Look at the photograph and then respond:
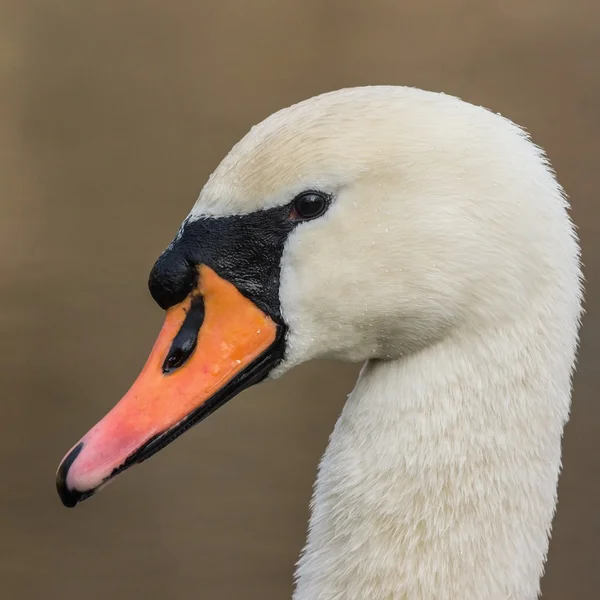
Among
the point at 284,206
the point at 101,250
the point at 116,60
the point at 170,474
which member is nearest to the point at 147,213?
the point at 101,250

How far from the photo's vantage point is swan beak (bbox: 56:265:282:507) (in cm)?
100

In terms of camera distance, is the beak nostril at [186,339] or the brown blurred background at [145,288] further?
the brown blurred background at [145,288]

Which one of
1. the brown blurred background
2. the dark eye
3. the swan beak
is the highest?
the dark eye

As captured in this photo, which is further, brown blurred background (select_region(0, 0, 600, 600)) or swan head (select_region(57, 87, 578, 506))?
brown blurred background (select_region(0, 0, 600, 600))

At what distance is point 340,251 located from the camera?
1031mm

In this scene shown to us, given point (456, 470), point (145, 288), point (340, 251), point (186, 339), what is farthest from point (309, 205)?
point (145, 288)

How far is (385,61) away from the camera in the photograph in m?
3.11

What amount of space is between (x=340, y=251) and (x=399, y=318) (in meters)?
0.08

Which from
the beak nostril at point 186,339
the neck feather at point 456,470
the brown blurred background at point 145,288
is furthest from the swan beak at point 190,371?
the brown blurred background at point 145,288

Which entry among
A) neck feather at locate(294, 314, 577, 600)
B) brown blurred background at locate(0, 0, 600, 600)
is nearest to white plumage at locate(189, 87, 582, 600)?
neck feather at locate(294, 314, 577, 600)

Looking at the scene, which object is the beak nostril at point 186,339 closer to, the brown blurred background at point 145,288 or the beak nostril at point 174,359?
the beak nostril at point 174,359

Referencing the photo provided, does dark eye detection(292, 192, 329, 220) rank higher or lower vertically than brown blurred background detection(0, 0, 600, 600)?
higher

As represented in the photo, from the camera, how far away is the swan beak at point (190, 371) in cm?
100

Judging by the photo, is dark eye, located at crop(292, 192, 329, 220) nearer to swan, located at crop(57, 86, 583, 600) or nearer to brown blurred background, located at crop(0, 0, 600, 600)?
swan, located at crop(57, 86, 583, 600)
